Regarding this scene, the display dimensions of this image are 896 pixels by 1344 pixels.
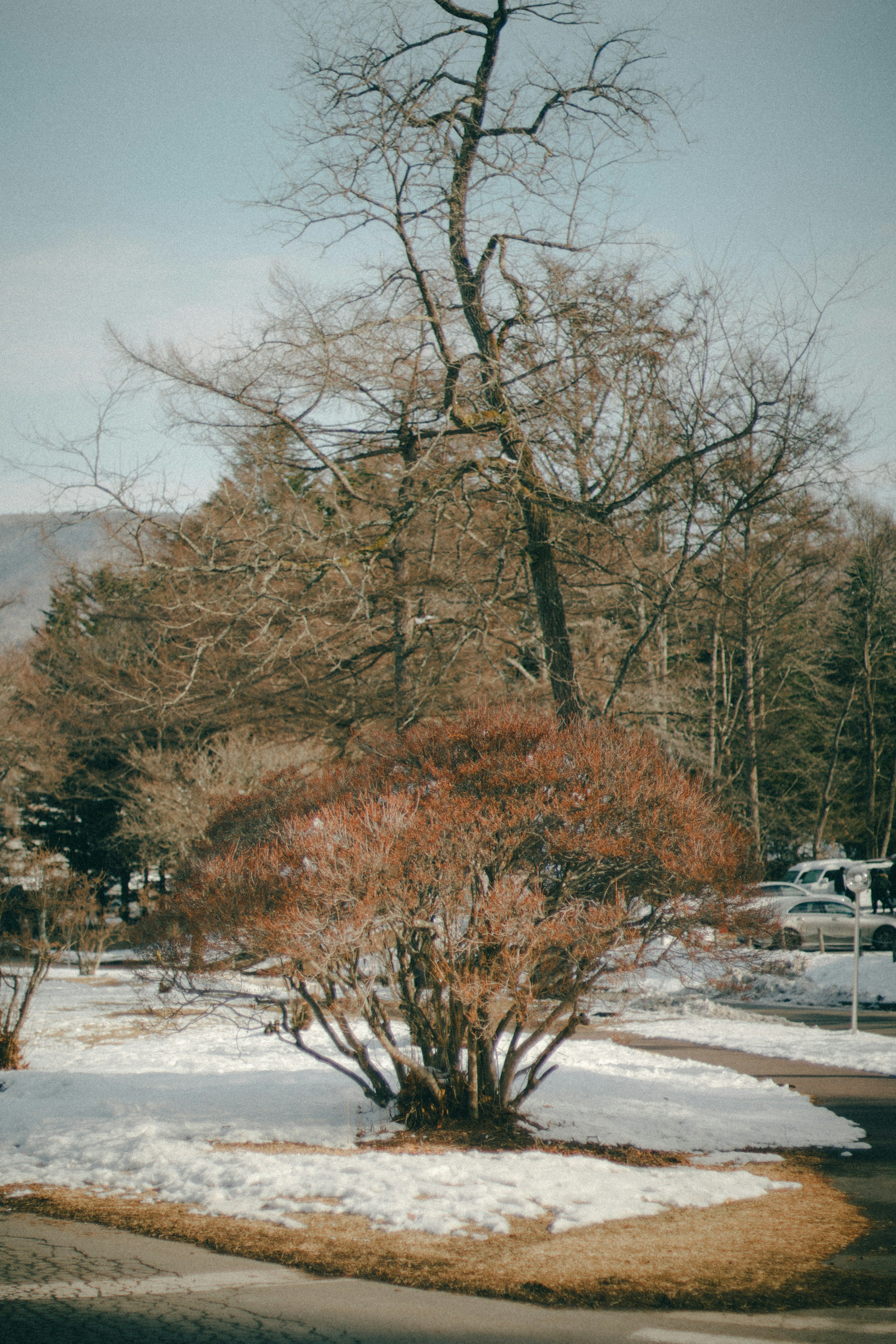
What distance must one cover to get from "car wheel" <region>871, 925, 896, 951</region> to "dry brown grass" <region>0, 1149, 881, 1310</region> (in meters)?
19.0

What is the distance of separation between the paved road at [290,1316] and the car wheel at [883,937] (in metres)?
21.0

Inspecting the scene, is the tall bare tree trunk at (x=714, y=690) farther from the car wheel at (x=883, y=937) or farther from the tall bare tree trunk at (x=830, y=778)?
the tall bare tree trunk at (x=830, y=778)

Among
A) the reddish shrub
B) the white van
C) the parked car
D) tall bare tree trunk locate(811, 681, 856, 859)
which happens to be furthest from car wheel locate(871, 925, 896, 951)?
the reddish shrub

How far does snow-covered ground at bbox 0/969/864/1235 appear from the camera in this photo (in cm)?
644

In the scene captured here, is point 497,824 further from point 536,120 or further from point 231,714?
point 536,120

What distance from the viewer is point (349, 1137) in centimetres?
847

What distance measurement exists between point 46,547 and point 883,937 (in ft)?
65.3

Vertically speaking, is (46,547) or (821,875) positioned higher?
(46,547)

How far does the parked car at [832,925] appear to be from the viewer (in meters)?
24.0

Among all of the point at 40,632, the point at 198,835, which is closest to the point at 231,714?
the point at 198,835

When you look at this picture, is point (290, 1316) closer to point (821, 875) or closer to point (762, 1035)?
point (762, 1035)

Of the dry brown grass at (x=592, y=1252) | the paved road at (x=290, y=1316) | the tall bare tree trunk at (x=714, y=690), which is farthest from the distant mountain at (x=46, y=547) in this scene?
the tall bare tree trunk at (x=714, y=690)

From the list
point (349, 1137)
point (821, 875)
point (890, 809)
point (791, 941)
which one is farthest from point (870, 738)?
point (349, 1137)

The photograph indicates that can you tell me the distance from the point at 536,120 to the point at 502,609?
6.24 m
